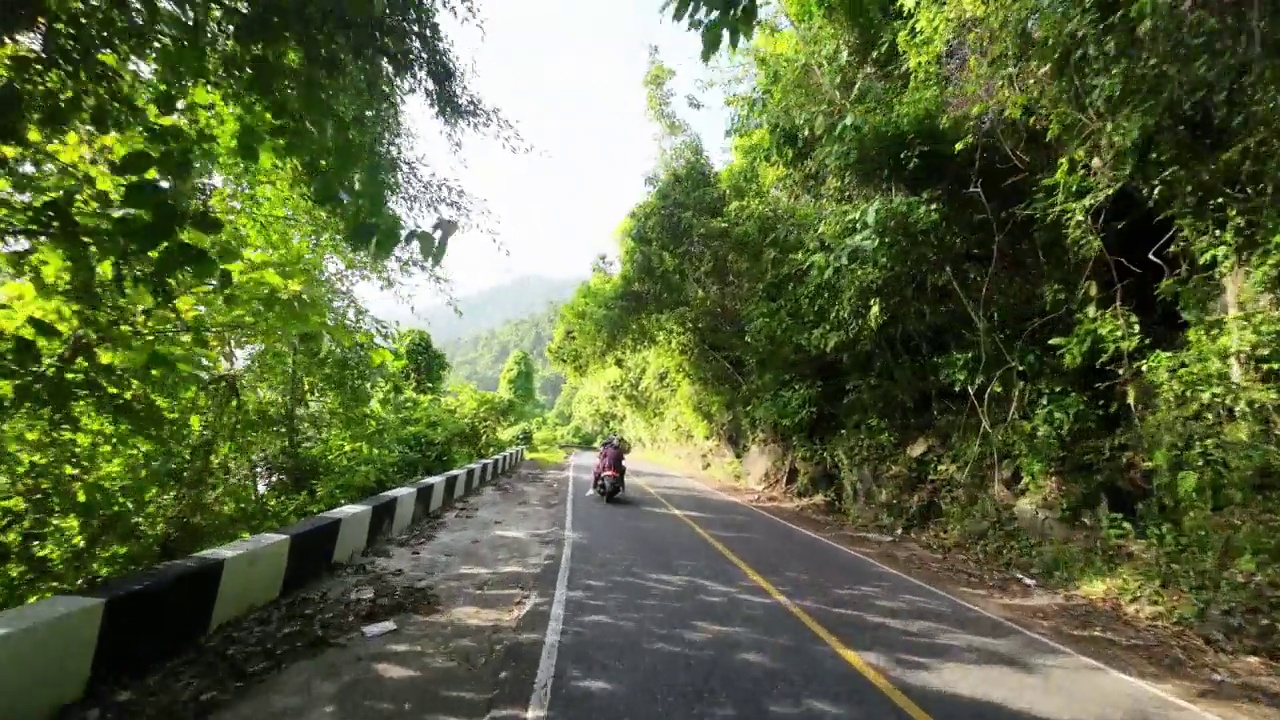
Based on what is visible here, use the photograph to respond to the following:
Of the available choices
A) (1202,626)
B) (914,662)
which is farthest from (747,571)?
(1202,626)

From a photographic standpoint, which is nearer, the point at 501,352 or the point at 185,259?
the point at 185,259

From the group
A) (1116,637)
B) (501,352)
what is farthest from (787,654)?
(501,352)

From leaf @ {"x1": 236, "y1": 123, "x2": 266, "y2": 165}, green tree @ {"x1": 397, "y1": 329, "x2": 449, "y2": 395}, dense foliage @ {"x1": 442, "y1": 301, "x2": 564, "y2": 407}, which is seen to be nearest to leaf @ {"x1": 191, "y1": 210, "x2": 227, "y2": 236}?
leaf @ {"x1": 236, "y1": 123, "x2": 266, "y2": 165}

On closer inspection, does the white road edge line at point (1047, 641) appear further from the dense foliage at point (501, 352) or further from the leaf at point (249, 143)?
the dense foliage at point (501, 352)

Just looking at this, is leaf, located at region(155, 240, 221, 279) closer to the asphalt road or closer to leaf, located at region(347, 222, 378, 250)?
leaf, located at region(347, 222, 378, 250)

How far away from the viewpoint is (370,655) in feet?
16.0

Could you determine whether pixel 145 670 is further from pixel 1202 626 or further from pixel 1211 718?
pixel 1202 626

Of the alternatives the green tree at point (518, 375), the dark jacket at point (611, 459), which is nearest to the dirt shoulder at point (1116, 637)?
the dark jacket at point (611, 459)

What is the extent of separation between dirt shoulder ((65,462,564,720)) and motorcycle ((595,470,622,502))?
7.48 meters

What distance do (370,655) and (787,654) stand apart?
287 centimetres

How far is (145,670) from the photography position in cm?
412

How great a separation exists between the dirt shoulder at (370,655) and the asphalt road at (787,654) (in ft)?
1.29

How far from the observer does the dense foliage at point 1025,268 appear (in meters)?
7.13

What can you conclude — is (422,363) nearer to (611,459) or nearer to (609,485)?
(611,459)
